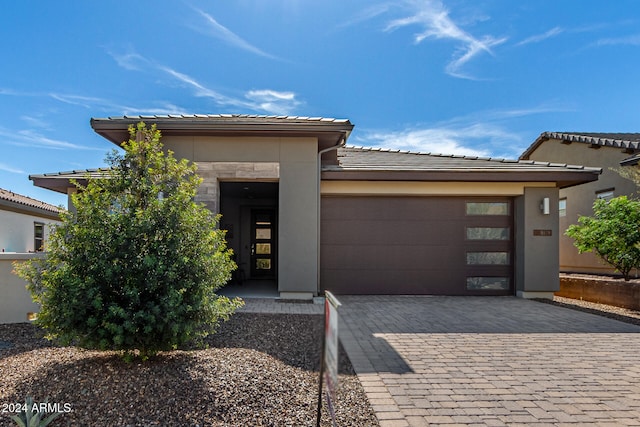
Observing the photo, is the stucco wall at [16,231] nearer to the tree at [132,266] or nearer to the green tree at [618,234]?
the tree at [132,266]

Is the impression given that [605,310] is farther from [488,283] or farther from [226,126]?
[226,126]

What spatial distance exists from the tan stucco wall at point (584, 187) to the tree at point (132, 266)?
44.8 ft

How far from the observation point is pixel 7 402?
3.14m

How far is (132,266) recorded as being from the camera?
145 inches

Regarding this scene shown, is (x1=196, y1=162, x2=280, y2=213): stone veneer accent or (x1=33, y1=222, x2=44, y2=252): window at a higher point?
(x1=196, y1=162, x2=280, y2=213): stone veneer accent

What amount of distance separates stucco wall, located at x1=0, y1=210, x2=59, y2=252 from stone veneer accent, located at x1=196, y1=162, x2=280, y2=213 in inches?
449

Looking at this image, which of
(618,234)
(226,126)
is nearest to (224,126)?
(226,126)

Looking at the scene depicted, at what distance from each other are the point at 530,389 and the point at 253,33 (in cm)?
847

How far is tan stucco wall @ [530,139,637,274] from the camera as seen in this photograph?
12.8m

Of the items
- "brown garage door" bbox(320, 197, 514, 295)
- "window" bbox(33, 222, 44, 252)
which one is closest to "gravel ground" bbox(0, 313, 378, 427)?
"brown garage door" bbox(320, 197, 514, 295)

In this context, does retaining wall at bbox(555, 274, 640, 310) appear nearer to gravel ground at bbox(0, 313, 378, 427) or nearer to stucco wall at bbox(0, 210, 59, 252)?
gravel ground at bbox(0, 313, 378, 427)

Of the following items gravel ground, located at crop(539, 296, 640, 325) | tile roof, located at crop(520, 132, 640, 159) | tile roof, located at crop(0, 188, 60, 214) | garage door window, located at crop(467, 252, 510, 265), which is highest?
tile roof, located at crop(520, 132, 640, 159)

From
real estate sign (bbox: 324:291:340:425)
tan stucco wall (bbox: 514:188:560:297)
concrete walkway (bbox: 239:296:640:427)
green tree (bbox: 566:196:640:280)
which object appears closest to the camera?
real estate sign (bbox: 324:291:340:425)

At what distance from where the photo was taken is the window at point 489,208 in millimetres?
9727
